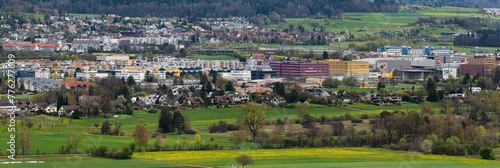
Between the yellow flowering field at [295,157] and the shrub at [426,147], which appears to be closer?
the yellow flowering field at [295,157]

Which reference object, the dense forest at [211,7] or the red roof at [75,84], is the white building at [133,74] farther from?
the dense forest at [211,7]

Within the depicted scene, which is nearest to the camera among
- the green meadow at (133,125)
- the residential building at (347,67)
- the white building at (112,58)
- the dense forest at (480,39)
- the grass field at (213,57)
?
the green meadow at (133,125)

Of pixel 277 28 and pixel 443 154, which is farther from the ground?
pixel 277 28

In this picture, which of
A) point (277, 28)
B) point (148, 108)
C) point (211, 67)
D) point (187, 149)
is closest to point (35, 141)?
point (187, 149)

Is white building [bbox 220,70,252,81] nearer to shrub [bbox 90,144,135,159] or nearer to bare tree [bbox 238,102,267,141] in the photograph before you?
bare tree [bbox 238,102,267,141]

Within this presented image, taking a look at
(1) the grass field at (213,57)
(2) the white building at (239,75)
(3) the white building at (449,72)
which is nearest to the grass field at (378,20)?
(1) the grass field at (213,57)

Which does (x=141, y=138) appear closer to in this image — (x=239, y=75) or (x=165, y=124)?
(x=165, y=124)

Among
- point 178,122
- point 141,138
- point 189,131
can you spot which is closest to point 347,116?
Result: point 189,131

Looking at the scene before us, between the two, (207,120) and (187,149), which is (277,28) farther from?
(187,149)
